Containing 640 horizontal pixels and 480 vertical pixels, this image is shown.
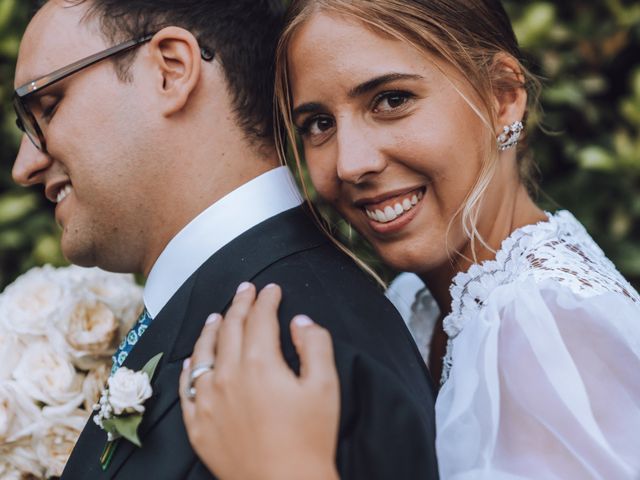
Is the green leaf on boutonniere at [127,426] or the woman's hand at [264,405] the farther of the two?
the green leaf on boutonniere at [127,426]

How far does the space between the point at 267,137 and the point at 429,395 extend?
0.82 meters

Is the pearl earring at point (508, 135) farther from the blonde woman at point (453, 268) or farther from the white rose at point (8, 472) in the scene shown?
the white rose at point (8, 472)

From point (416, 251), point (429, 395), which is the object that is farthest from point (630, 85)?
point (429, 395)

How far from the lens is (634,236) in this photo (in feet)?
11.8

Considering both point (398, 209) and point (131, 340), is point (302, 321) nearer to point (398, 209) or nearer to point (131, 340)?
point (398, 209)

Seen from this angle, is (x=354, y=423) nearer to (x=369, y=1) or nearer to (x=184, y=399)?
(x=184, y=399)

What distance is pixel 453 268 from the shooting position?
234cm

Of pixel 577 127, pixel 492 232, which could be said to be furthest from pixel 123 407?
pixel 577 127

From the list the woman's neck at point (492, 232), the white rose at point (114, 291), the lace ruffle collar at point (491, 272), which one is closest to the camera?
A: the lace ruffle collar at point (491, 272)

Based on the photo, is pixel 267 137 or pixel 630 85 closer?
pixel 267 137

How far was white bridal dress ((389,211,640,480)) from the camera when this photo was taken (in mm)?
1649

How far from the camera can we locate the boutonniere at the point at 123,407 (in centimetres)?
169

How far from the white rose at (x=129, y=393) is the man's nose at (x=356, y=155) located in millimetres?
711

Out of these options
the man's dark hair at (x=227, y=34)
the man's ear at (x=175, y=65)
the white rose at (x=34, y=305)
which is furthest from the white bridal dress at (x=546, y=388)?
the white rose at (x=34, y=305)
